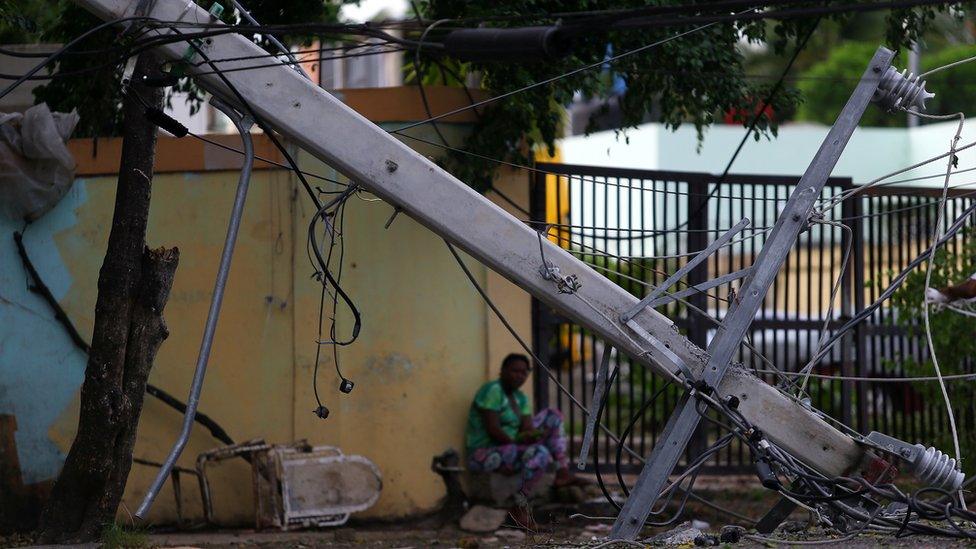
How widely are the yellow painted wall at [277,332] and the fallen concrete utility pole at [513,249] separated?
2.51 m

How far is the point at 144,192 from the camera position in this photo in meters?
6.57

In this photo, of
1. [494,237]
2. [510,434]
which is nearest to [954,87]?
[510,434]

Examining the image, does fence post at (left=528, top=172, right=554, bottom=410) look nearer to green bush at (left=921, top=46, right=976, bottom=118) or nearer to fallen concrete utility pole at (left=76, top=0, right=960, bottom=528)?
fallen concrete utility pole at (left=76, top=0, right=960, bottom=528)

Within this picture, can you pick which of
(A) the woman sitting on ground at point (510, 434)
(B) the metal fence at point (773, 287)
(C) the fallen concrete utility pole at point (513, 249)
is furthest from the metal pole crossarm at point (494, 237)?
(B) the metal fence at point (773, 287)

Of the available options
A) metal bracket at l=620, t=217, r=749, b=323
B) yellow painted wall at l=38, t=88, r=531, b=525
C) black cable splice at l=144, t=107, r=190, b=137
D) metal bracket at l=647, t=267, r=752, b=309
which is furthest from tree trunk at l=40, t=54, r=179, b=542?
metal bracket at l=647, t=267, r=752, b=309

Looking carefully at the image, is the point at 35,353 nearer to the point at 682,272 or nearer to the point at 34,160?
the point at 34,160

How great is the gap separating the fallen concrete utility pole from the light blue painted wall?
304 cm

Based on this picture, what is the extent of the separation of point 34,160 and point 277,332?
2.08 m

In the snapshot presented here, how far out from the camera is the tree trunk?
21.1 feet

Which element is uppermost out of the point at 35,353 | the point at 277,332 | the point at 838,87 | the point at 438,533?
the point at 838,87

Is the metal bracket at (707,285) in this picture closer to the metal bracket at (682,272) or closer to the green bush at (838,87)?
the metal bracket at (682,272)

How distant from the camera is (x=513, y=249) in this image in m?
5.68

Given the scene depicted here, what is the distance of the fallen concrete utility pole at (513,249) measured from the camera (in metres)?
5.66

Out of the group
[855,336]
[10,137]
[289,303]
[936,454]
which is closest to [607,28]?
[936,454]
